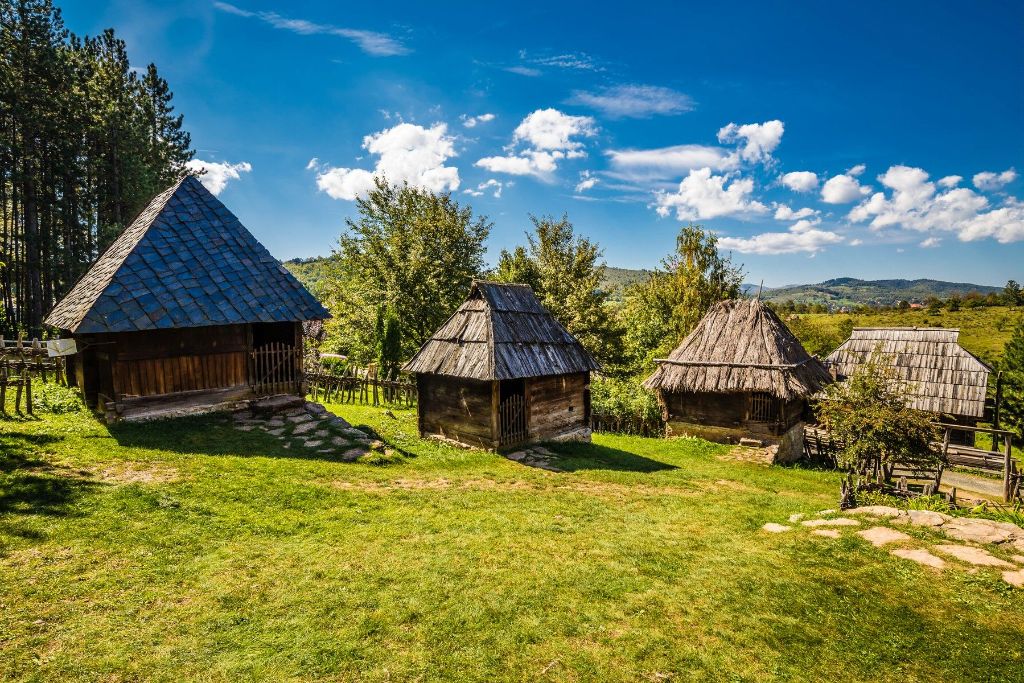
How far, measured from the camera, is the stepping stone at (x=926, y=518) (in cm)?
720

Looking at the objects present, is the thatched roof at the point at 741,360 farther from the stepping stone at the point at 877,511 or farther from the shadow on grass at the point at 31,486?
the shadow on grass at the point at 31,486

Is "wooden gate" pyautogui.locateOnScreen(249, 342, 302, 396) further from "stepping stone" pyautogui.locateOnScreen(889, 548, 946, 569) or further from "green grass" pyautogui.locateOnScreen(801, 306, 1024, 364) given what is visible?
"green grass" pyautogui.locateOnScreen(801, 306, 1024, 364)

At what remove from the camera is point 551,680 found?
4.14 meters

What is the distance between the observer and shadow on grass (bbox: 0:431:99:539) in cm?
641

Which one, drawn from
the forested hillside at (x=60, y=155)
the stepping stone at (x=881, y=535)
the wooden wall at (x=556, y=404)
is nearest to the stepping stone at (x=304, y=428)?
the wooden wall at (x=556, y=404)

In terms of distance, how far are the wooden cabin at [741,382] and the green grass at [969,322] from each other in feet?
113

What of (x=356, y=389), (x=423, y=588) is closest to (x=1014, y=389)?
(x=356, y=389)

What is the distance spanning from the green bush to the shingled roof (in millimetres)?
2023

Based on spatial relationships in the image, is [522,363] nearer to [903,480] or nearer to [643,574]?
[643,574]

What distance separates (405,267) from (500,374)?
1836 centimetres

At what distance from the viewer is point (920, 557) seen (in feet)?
20.5

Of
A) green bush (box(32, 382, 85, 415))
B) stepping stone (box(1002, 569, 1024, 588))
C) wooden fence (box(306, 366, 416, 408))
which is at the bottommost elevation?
wooden fence (box(306, 366, 416, 408))

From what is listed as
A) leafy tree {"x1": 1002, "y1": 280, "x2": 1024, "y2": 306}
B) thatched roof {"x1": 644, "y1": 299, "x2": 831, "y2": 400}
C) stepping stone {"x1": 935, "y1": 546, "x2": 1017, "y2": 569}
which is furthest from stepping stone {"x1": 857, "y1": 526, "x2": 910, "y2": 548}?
leafy tree {"x1": 1002, "y1": 280, "x2": 1024, "y2": 306}

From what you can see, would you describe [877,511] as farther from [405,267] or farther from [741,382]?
[405,267]
